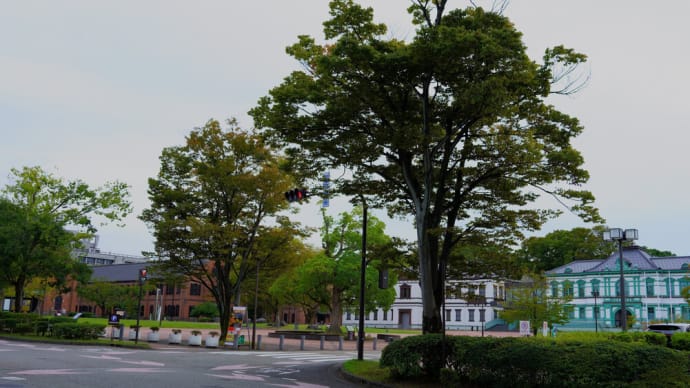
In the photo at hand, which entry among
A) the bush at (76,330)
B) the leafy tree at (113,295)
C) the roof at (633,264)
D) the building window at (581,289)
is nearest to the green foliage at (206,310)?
the leafy tree at (113,295)

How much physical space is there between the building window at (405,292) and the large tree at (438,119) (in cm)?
8282

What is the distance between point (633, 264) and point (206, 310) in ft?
197

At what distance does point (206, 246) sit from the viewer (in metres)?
32.8

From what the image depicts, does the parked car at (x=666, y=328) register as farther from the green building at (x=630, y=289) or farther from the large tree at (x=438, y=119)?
the green building at (x=630, y=289)

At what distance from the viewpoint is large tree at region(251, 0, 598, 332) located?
14519mm

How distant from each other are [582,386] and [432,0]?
11.0 m

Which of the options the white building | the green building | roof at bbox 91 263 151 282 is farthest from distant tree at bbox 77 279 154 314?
the green building

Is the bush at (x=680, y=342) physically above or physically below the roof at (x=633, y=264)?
below

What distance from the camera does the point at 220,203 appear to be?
112 ft

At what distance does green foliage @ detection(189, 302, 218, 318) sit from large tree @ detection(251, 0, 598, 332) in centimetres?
7405

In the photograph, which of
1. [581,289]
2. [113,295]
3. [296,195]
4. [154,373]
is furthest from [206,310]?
[154,373]

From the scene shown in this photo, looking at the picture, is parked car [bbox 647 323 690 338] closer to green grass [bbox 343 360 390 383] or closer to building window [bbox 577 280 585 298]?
green grass [bbox 343 360 390 383]

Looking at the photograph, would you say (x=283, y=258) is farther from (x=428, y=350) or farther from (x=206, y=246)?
(x=428, y=350)

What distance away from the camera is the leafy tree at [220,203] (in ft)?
106
